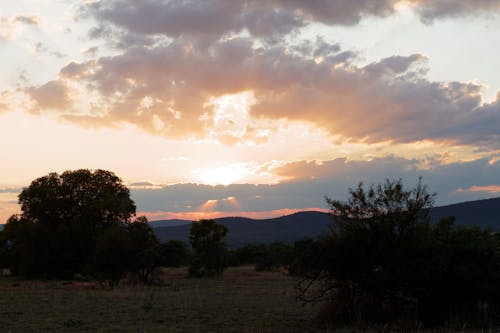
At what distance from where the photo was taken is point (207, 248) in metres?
66.9

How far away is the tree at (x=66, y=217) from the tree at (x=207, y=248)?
908cm

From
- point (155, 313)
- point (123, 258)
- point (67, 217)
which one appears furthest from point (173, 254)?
point (155, 313)

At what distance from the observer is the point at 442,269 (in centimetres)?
1777

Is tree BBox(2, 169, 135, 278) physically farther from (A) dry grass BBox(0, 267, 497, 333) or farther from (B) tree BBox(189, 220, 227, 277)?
(A) dry grass BBox(0, 267, 497, 333)

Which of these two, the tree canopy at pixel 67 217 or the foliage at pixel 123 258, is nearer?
the foliage at pixel 123 258

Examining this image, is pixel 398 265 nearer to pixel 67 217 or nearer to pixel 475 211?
pixel 67 217

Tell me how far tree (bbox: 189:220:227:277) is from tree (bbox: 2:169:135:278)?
9.08 metres

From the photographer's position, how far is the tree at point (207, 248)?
194 ft

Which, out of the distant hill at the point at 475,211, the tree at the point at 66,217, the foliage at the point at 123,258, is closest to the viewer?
the foliage at the point at 123,258

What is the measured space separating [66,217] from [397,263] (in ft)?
160

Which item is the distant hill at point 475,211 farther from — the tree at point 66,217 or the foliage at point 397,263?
the foliage at point 397,263

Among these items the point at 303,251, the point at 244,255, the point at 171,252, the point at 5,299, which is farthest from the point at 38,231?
the point at 303,251

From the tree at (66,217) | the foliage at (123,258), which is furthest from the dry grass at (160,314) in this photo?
the tree at (66,217)

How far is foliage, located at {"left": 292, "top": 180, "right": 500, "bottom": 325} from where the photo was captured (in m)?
18.0
